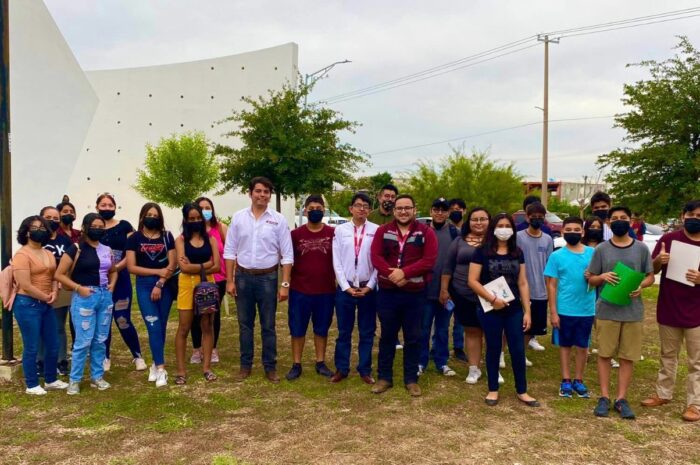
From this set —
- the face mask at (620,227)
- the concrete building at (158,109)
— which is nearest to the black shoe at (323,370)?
the face mask at (620,227)

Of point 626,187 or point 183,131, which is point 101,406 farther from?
point 183,131

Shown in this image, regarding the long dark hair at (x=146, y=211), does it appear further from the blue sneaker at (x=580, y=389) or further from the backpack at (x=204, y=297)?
the blue sneaker at (x=580, y=389)

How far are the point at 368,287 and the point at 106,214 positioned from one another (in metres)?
2.73

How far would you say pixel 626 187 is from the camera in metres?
14.0

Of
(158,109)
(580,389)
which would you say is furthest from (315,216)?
(158,109)

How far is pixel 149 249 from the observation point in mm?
4863

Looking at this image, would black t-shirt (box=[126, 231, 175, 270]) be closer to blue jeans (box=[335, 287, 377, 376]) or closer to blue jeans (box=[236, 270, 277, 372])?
blue jeans (box=[236, 270, 277, 372])

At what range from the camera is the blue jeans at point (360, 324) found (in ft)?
16.2

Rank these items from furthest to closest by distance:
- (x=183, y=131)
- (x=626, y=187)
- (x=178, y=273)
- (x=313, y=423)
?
1. (x=183, y=131)
2. (x=626, y=187)
3. (x=178, y=273)
4. (x=313, y=423)

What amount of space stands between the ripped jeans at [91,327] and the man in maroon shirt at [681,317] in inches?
190

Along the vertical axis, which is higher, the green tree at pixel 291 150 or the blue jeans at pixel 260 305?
the green tree at pixel 291 150

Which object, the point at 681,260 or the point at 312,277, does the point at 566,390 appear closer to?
the point at 681,260

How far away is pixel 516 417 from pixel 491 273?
3.84 feet

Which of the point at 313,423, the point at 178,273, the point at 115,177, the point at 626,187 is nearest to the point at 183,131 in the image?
the point at 115,177
